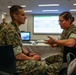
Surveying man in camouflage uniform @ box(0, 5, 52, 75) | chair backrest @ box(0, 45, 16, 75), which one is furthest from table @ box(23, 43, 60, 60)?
chair backrest @ box(0, 45, 16, 75)

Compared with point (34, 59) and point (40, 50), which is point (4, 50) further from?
point (40, 50)

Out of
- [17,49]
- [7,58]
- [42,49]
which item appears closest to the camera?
[7,58]

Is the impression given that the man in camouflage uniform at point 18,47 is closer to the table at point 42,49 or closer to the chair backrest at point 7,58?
the chair backrest at point 7,58

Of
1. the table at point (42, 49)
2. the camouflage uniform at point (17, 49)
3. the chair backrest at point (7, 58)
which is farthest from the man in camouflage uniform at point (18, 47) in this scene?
the table at point (42, 49)

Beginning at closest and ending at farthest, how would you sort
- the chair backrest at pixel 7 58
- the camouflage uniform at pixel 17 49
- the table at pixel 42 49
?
the chair backrest at pixel 7 58, the camouflage uniform at pixel 17 49, the table at pixel 42 49

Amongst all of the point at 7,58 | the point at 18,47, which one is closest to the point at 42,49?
the point at 18,47

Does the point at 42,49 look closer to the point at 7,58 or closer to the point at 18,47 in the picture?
the point at 18,47

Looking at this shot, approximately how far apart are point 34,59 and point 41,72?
6.9 inches

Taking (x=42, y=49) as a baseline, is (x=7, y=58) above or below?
above

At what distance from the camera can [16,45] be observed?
1.63 meters

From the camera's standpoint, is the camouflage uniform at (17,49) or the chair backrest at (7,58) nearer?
the chair backrest at (7,58)

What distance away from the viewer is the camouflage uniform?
63.8 inches

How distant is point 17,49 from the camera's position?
5.36ft

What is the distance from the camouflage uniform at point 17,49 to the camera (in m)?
1.62
